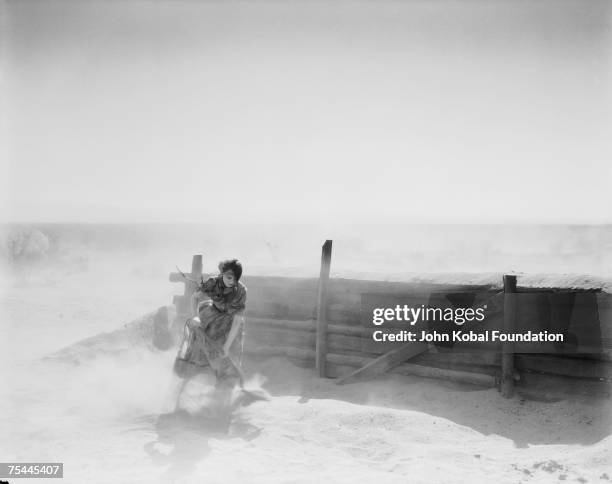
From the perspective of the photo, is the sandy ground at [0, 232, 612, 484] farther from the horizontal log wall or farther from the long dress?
the long dress

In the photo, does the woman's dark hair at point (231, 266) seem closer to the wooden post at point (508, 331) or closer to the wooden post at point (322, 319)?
the wooden post at point (322, 319)

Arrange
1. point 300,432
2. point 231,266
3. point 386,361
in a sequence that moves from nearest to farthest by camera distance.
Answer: point 300,432, point 231,266, point 386,361

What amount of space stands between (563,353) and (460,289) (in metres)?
1.70

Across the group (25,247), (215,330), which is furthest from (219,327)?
(25,247)

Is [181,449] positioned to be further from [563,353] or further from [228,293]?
[563,353]

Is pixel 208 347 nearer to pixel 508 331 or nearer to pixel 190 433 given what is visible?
pixel 190 433

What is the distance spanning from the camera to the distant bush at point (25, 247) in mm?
24406

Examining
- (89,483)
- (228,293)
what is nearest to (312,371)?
(228,293)

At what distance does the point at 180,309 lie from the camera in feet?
33.6

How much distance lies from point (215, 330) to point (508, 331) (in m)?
4.33

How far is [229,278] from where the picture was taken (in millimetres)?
6805

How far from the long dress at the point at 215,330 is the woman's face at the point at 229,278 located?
135 mm

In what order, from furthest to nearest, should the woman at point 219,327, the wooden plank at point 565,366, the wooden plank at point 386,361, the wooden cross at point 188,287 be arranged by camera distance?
1. the wooden cross at point 188,287
2. the wooden plank at point 386,361
3. the wooden plank at point 565,366
4. the woman at point 219,327

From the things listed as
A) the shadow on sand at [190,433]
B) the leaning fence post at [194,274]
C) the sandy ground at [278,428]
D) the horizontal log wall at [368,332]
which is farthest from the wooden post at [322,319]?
Result: the leaning fence post at [194,274]
